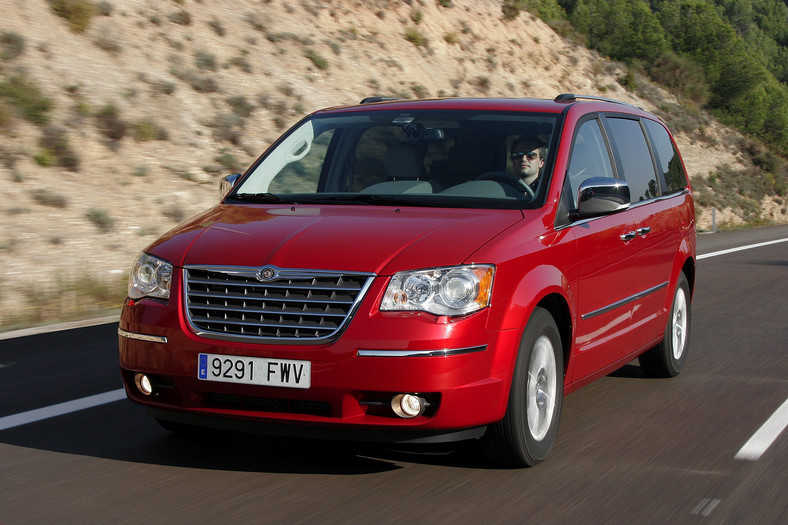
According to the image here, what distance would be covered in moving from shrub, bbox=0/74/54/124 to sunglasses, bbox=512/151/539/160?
13.8m

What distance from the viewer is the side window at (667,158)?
7.69 metres

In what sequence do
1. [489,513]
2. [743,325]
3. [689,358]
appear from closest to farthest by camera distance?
[489,513] < [689,358] < [743,325]

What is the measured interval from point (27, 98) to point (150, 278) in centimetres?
1443

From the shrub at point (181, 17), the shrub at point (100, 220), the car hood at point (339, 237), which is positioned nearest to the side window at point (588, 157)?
the car hood at point (339, 237)

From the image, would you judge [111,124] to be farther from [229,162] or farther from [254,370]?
[254,370]

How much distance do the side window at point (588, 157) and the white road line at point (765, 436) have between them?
60.0 inches

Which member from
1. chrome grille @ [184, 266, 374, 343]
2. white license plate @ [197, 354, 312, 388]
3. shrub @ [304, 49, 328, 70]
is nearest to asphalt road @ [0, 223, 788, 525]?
white license plate @ [197, 354, 312, 388]

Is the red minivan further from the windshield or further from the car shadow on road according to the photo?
the car shadow on road

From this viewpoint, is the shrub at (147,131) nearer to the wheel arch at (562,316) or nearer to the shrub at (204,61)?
the shrub at (204,61)

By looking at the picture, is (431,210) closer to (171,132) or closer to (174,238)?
(174,238)

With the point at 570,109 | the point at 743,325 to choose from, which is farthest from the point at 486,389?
the point at 743,325

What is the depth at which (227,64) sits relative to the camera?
84.2 feet

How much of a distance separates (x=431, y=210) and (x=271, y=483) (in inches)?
60.3

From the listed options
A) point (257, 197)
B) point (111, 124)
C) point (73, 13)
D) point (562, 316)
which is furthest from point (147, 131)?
point (562, 316)
